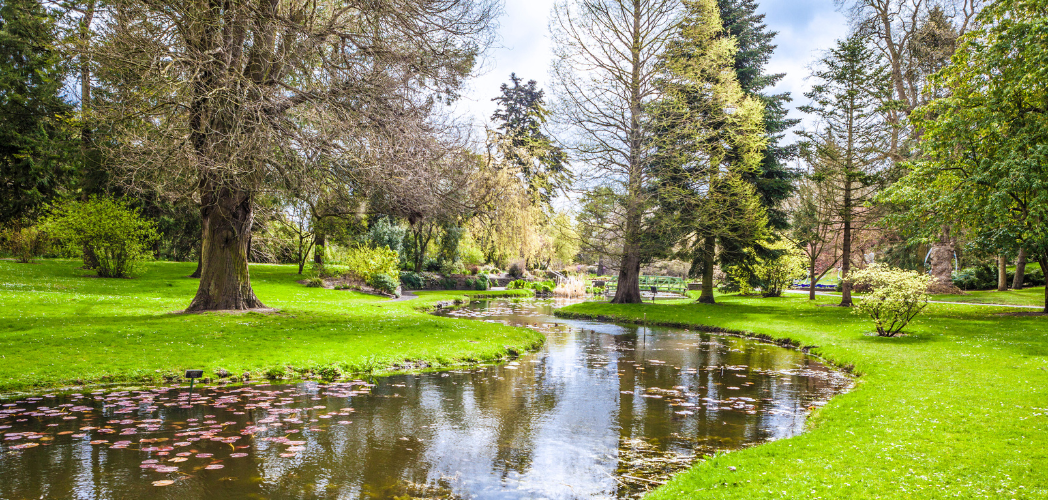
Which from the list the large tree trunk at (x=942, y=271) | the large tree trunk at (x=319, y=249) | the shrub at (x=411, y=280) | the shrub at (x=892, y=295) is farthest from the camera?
the large tree trunk at (x=319, y=249)

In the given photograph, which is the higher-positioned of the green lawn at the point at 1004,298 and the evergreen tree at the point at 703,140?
the evergreen tree at the point at 703,140

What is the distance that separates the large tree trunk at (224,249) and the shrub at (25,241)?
810 inches

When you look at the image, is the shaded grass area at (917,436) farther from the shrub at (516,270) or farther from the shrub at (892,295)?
the shrub at (516,270)

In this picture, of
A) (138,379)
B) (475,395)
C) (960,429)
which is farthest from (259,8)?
(960,429)

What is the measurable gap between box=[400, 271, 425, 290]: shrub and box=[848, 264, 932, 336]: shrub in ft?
78.4

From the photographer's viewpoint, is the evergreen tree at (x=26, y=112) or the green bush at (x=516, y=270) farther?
the green bush at (x=516, y=270)

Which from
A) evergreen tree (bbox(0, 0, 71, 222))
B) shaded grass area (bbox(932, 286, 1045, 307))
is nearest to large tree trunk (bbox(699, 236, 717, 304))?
shaded grass area (bbox(932, 286, 1045, 307))

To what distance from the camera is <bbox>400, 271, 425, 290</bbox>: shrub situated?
32.7 metres

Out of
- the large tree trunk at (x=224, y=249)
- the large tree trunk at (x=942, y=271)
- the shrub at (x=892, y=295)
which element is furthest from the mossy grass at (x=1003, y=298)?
the large tree trunk at (x=224, y=249)

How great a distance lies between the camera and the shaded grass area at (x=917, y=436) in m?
4.80

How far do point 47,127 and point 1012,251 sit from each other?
135 feet

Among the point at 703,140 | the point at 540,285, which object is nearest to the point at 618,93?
the point at 703,140

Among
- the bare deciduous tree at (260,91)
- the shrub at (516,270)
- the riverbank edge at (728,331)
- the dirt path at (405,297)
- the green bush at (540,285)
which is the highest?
the bare deciduous tree at (260,91)

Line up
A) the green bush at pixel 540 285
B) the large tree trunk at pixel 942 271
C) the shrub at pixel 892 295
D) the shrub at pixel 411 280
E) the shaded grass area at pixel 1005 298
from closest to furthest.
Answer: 1. the shrub at pixel 892 295
2. the shaded grass area at pixel 1005 298
3. the large tree trunk at pixel 942 271
4. the shrub at pixel 411 280
5. the green bush at pixel 540 285
